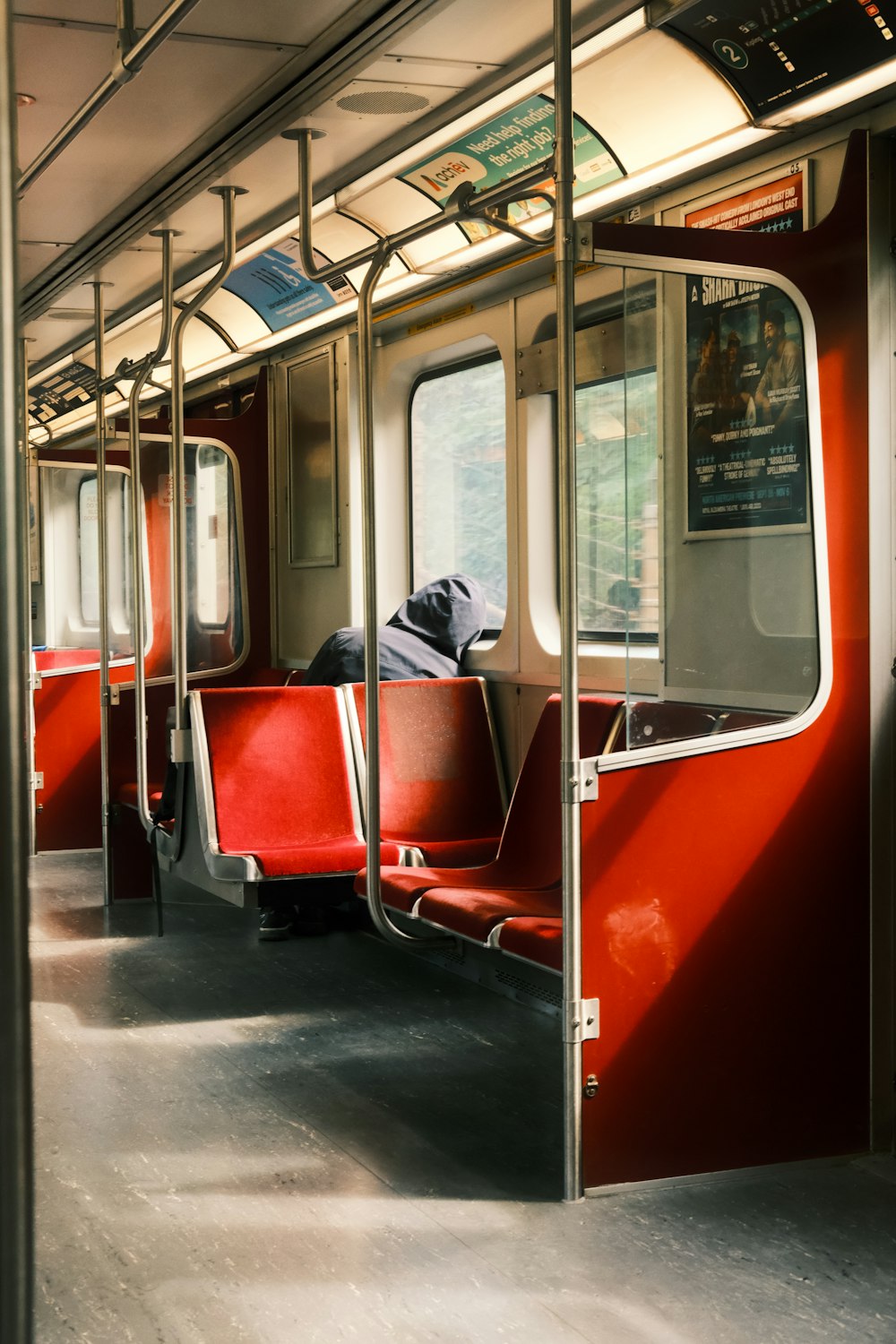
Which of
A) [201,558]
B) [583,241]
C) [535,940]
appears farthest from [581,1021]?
[201,558]

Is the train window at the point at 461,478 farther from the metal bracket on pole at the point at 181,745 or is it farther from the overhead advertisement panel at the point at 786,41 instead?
the overhead advertisement panel at the point at 786,41

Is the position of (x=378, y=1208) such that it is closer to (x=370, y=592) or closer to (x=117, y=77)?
(x=370, y=592)

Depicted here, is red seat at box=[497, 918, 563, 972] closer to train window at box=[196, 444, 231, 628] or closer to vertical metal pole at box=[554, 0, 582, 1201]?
vertical metal pole at box=[554, 0, 582, 1201]

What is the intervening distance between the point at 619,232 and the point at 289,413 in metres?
4.33

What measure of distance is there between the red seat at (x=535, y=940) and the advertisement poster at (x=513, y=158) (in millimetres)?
1970

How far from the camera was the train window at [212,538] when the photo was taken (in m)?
7.52

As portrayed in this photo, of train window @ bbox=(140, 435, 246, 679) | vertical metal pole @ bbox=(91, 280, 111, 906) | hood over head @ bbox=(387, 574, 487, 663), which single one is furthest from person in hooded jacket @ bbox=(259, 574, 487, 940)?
train window @ bbox=(140, 435, 246, 679)

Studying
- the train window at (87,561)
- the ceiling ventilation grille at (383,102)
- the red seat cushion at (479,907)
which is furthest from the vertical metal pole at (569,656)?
the train window at (87,561)

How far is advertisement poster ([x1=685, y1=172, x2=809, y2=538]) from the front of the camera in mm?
3439

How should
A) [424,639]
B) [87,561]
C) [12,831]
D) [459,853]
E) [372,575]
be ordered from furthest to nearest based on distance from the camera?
1. [87,561]
2. [424,639]
3. [459,853]
4. [372,575]
5. [12,831]

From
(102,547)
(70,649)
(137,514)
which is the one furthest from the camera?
(70,649)

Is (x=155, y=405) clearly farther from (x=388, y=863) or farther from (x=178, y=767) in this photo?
(x=388, y=863)

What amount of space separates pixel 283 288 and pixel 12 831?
625cm

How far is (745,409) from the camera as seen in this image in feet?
11.4
